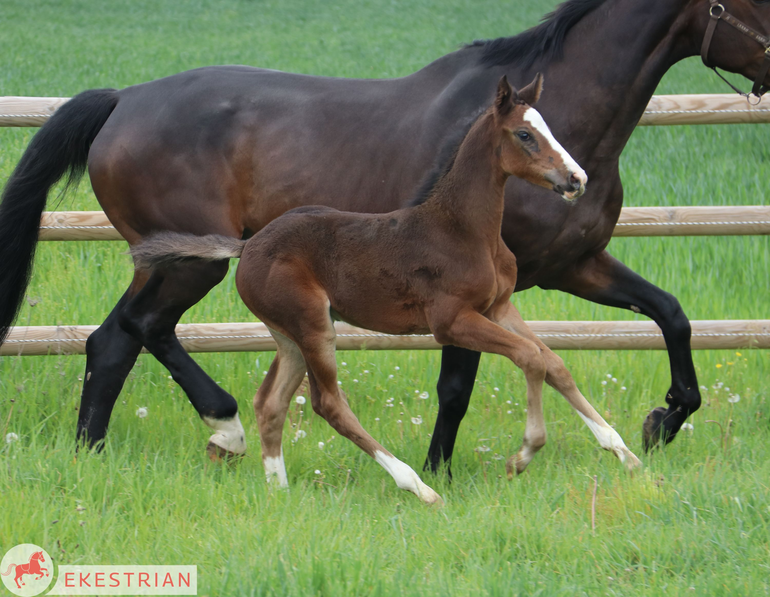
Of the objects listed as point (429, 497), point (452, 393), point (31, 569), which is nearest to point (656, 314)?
point (452, 393)

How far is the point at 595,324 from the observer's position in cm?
443

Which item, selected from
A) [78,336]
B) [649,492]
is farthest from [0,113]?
[649,492]

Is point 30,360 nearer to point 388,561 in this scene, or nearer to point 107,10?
point 388,561

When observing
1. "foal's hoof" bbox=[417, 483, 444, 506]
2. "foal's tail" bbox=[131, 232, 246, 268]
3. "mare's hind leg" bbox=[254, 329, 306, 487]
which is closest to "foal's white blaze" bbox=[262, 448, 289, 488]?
"mare's hind leg" bbox=[254, 329, 306, 487]

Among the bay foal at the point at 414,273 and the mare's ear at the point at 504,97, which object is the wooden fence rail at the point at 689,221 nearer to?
the bay foal at the point at 414,273

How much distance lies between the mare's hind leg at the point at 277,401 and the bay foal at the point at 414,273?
33 mm

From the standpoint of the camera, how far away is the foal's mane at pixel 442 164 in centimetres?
317

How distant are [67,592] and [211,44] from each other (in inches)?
658

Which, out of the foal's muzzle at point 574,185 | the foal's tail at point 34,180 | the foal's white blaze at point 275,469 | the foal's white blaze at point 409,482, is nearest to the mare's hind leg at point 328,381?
the foal's white blaze at point 409,482

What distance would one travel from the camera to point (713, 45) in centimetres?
321

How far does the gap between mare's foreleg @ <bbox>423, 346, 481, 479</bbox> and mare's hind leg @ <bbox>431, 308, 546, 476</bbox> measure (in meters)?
0.44

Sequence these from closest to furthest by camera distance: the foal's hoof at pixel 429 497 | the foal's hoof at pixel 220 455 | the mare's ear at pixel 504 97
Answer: the mare's ear at pixel 504 97
the foal's hoof at pixel 429 497
the foal's hoof at pixel 220 455

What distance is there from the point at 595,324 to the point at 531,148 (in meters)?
1.81

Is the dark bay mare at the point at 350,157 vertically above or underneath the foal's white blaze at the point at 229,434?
above
